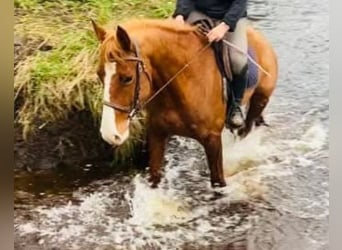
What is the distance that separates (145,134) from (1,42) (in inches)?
17.6

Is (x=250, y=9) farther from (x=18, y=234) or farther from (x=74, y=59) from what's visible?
(x=18, y=234)

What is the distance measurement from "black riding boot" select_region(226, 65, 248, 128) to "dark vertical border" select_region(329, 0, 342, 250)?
0.73 ft

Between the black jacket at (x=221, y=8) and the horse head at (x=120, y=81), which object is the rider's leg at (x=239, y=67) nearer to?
the black jacket at (x=221, y=8)

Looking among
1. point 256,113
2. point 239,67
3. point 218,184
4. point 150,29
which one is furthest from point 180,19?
point 218,184

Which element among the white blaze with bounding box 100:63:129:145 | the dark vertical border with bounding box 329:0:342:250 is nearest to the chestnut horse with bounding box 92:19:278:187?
the white blaze with bounding box 100:63:129:145

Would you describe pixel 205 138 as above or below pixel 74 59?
below

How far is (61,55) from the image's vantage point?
1.50 meters

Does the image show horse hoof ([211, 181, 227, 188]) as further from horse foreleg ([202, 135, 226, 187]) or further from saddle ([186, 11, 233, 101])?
saddle ([186, 11, 233, 101])

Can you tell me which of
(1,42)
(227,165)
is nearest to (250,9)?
(227,165)

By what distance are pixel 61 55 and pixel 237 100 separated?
0.47m

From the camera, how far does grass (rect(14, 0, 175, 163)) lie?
1490 millimetres

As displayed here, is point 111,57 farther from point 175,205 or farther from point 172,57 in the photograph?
point 175,205

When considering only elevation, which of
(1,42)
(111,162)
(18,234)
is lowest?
(18,234)

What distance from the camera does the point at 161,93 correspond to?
148 cm
